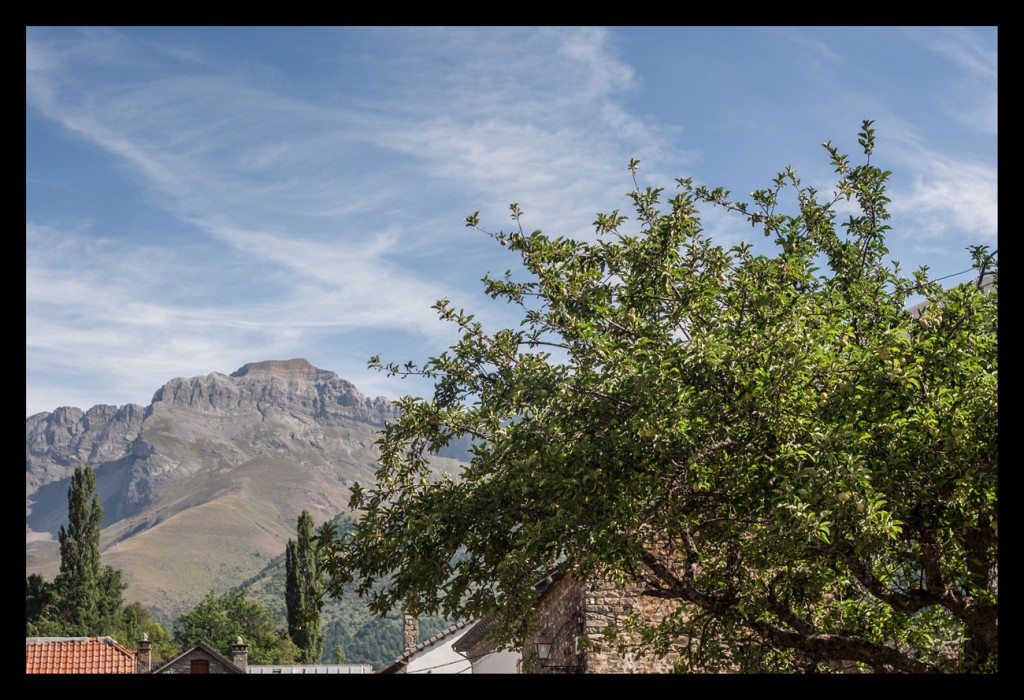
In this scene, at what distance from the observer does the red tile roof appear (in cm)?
2766

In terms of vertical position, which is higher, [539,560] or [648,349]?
[648,349]

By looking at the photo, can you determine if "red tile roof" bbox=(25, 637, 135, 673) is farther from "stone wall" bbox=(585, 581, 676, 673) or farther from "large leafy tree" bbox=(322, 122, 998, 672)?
"large leafy tree" bbox=(322, 122, 998, 672)

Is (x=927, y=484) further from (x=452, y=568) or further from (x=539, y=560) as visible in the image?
(x=452, y=568)

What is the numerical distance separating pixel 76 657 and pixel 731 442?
2687cm

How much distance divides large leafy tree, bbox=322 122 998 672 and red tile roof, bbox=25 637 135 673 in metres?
21.6

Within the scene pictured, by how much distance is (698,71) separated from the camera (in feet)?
29.9

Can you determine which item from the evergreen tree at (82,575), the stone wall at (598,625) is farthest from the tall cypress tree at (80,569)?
the stone wall at (598,625)

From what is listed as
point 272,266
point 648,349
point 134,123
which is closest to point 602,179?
point 648,349

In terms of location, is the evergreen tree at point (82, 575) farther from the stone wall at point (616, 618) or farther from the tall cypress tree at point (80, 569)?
the stone wall at point (616, 618)

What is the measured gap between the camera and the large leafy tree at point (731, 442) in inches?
311

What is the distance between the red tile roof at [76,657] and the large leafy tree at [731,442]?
2161 cm

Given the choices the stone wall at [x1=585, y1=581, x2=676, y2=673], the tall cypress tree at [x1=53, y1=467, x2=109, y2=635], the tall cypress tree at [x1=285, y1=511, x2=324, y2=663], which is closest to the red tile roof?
the stone wall at [x1=585, y1=581, x2=676, y2=673]
